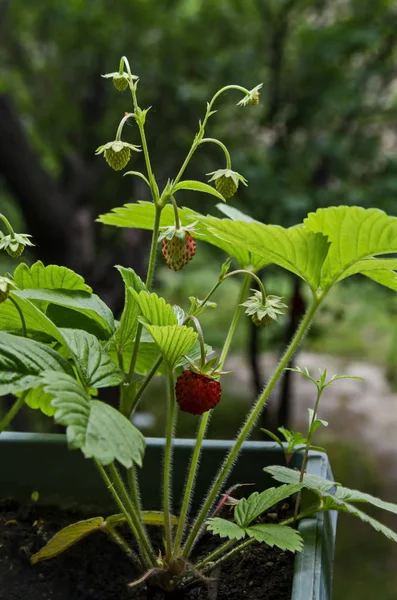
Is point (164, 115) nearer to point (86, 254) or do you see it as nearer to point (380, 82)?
point (86, 254)

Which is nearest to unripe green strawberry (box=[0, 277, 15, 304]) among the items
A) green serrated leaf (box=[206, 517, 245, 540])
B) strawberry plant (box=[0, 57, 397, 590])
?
strawberry plant (box=[0, 57, 397, 590])

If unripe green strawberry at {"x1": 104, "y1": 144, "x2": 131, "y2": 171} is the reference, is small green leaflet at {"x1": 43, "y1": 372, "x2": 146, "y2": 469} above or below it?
below

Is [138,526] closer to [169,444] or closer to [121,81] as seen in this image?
[169,444]

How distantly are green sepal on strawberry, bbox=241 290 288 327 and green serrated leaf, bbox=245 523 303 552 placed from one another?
143 millimetres

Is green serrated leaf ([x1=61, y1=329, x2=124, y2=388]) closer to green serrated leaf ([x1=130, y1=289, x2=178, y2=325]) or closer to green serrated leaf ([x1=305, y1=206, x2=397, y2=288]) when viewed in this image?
green serrated leaf ([x1=130, y1=289, x2=178, y2=325])

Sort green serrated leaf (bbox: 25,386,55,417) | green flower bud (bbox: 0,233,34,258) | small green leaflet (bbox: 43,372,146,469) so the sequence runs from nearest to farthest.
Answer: small green leaflet (bbox: 43,372,146,469) → green flower bud (bbox: 0,233,34,258) → green serrated leaf (bbox: 25,386,55,417)

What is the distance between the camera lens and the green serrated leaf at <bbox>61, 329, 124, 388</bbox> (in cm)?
47

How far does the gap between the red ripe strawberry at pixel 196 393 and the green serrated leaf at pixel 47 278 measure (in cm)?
13

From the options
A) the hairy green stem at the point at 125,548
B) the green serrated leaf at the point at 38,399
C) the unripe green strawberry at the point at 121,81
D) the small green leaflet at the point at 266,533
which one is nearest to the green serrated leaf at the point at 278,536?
the small green leaflet at the point at 266,533

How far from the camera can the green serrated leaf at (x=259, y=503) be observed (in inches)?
19.5

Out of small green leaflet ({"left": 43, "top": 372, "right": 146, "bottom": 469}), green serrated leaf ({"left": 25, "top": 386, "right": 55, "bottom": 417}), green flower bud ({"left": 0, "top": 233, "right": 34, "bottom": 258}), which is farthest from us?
green serrated leaf ({"left": 25, "top": 386, "right": 55, "bottom": 417})

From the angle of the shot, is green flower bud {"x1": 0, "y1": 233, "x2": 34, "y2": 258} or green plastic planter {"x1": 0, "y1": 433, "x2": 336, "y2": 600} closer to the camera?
green flower bud {"x1": 0, "y1": 233, "x2": 34, "y2": 258}

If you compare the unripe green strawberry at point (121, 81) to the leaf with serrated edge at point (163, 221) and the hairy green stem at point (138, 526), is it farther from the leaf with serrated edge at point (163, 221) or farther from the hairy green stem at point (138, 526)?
the hairy green stem at point (138, 526)

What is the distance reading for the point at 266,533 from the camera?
490mm
